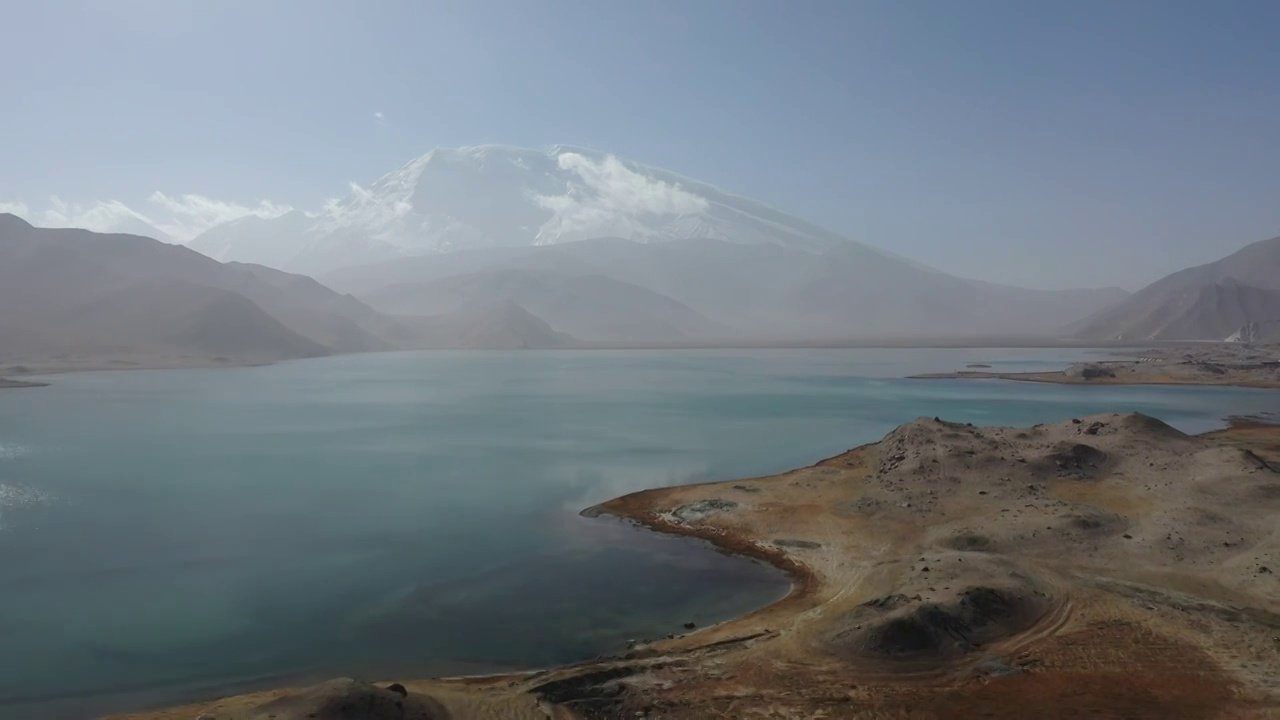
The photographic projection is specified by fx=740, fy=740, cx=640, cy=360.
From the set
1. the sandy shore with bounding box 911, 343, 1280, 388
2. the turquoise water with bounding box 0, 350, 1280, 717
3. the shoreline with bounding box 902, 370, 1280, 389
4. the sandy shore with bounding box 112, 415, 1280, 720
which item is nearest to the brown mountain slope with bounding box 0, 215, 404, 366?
the turquoise water with bounding box 0, 350, 1280, 717

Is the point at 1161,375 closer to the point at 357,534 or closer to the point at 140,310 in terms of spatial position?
the point at 357,534

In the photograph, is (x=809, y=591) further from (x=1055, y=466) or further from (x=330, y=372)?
(x=330, y=372)

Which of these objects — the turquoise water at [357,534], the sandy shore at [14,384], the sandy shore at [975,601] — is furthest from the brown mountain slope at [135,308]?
the sandy shore at [975,601]

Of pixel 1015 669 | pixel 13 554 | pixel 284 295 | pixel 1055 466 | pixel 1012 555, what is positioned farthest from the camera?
pixel 284 295

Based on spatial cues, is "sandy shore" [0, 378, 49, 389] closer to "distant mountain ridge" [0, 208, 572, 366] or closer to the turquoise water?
the turquoise water

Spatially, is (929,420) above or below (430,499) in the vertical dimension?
above

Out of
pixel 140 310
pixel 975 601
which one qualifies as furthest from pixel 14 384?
pixel 975 601

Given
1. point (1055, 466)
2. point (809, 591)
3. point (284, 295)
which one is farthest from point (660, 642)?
point (284, 295)
